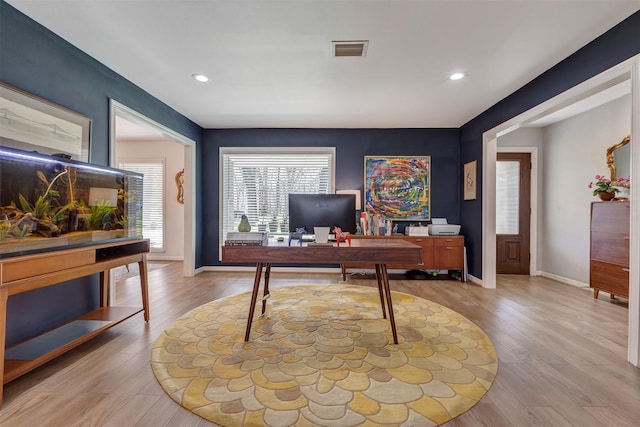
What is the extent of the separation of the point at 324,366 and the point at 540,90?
3404 millimetres

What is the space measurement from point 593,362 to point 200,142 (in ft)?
17.9

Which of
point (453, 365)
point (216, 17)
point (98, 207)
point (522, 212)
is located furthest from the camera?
point (522, 212)

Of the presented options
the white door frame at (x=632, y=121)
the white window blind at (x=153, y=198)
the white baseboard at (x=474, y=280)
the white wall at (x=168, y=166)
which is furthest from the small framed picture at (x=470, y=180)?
the white window blind at (x=153, y=198)

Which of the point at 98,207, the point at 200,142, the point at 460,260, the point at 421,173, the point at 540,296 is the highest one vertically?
the point at 200,142

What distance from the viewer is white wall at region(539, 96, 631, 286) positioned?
3.65 m

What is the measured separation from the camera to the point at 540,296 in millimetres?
3473

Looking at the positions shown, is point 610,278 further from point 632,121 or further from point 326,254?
point 326,254

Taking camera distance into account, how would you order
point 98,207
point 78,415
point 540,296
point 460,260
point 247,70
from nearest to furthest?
point 78,415, point 98,207, point 247,70, point 540,296, point 460,260

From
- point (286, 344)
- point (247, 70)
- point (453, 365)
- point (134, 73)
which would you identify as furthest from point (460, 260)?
point (134, 73)

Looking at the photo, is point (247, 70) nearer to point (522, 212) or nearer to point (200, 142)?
point (200, 142)

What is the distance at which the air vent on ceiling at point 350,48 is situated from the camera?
228 cm

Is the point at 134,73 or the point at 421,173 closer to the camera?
the point at 134,73

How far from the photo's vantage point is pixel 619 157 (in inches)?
137

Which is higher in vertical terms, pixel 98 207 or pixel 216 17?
pixel 216 17
